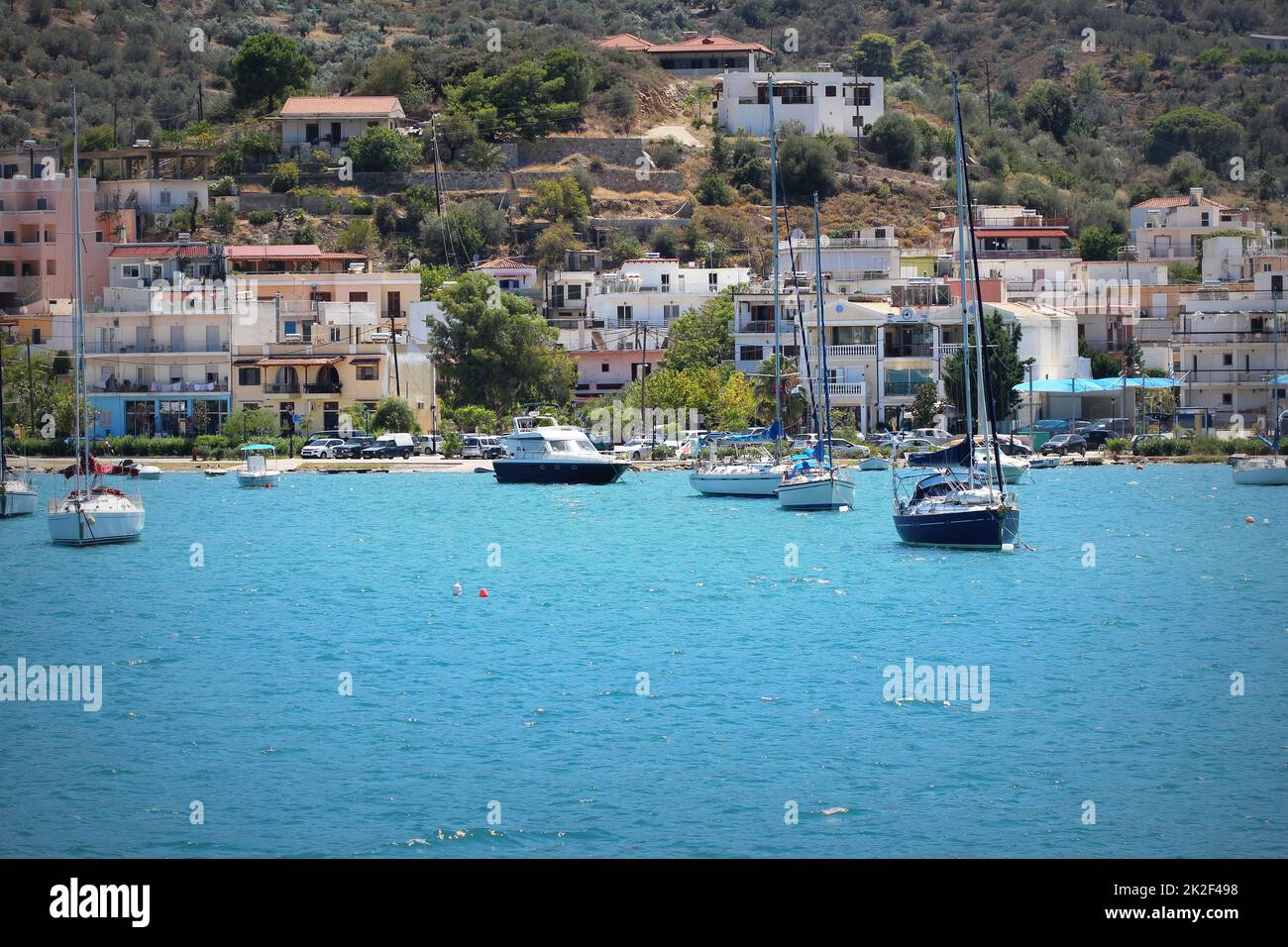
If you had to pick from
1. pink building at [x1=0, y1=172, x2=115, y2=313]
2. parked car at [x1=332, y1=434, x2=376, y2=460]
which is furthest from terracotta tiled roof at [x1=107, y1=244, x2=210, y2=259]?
parked car at [x1=332, y1=434, x2=376, y2=460]

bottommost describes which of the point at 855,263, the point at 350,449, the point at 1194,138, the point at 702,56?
the point at 350,449

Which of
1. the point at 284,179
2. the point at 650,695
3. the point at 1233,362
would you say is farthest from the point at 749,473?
the point at 284,179

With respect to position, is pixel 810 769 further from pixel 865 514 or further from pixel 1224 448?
pixel 1224 448

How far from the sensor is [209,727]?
86.1 ft

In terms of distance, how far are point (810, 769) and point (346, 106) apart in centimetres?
10274

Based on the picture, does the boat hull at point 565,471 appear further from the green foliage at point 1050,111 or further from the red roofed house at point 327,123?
the green foliage at point 1050,111

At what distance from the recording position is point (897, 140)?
125 meters

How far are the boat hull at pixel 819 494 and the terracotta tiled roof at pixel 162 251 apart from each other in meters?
46.9

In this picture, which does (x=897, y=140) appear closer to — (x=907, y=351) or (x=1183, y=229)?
(x=1183, y=229)

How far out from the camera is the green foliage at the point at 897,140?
410 ft

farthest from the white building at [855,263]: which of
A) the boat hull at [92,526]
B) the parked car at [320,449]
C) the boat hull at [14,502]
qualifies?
the boat hull at [92,526]

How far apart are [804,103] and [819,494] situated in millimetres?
71901

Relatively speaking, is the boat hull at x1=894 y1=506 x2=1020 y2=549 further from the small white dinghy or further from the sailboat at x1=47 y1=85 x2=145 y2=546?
the small white dinghy

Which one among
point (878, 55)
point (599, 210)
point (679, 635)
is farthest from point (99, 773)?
point (878, 55)
